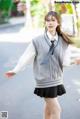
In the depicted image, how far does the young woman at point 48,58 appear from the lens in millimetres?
4738

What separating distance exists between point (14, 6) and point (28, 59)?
2989 centimetres

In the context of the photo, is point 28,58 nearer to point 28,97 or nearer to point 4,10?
point 28,97

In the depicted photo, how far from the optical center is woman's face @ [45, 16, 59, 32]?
4781 millimetres

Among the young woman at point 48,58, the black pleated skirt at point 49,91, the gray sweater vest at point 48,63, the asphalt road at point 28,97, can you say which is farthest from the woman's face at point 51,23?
the asphalt road at point 28,97

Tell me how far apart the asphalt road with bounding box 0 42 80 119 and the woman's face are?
1.70 metres

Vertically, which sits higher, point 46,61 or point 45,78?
point 46,61

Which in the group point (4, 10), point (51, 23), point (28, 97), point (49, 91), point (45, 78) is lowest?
point (4, 10)

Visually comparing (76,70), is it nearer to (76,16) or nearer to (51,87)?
(51,87)

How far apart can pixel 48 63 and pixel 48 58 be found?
0.05 metres

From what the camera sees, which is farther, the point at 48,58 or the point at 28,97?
the point at 28,97

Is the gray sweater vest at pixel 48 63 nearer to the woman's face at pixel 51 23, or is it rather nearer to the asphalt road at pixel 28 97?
the woman's face at pixel 51 23

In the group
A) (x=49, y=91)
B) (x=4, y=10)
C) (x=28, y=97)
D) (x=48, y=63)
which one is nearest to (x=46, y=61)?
(x=48, y=63)

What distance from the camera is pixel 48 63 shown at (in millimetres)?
4746

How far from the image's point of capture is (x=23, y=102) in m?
7.01
